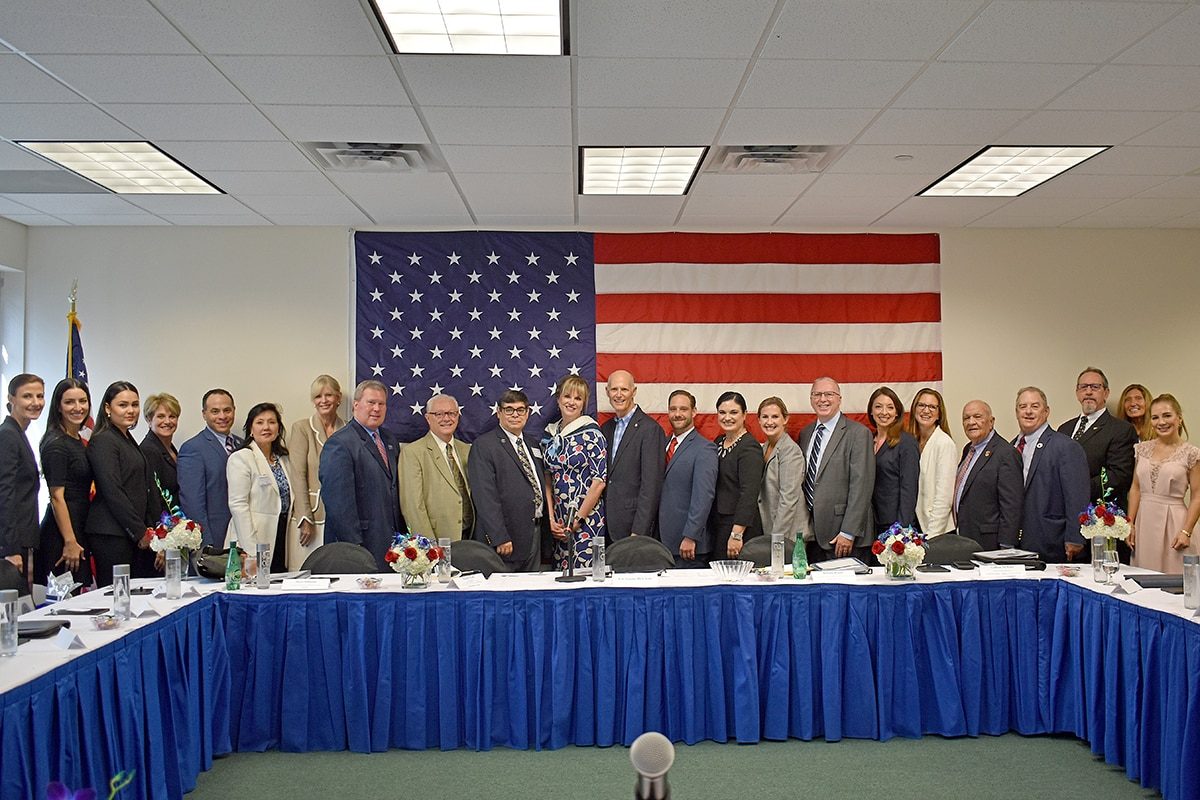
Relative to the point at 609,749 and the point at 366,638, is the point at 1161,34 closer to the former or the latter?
the point at 609,749

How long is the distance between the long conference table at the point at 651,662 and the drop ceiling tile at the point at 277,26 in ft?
7.44

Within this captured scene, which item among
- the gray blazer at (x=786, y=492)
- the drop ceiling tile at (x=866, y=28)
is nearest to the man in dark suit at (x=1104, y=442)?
the gray blazer at (x=786, y=492)

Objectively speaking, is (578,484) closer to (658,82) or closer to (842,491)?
(842,491)

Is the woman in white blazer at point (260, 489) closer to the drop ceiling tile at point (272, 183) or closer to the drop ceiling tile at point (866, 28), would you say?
the drop ceiling tile at point (272, 183)

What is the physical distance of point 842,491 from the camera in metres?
5.59

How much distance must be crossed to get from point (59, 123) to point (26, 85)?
0.55 metres

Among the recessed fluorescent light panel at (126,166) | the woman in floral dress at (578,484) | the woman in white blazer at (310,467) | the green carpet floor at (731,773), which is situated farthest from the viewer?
the woman in white blazer at (310,467)

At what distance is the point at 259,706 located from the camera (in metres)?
4.03

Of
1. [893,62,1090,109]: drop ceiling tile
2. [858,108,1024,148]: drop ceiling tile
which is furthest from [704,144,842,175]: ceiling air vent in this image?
[893,62,1090,109]: drop ceiling tile

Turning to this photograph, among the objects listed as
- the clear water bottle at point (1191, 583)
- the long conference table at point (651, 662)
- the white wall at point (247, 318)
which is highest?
the white wall at point (247, 318)

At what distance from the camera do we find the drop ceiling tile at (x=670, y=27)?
10.5 feet

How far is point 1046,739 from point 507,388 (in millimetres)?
4074

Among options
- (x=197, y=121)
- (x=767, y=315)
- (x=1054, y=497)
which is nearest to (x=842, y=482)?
(x=1054, y=497)

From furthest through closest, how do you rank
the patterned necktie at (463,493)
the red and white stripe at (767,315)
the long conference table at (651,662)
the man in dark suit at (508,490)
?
the red and white stripe at (767,315) < the patterned necktie at (463,493) < the man in dark suit at (508,490) < the long conference table at (651,662)
